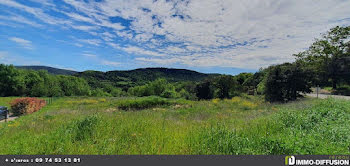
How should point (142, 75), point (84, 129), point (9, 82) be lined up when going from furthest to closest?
point (142, 75) < point (9, 82) < point (84, 129)

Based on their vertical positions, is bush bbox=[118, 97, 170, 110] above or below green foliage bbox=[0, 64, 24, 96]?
below

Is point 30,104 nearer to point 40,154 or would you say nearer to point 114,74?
point 40,154

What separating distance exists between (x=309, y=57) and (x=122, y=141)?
4550 cm

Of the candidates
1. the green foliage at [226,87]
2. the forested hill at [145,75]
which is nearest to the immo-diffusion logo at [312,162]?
the green foliage at [226,87]

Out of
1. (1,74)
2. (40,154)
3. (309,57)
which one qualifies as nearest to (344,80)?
(309,57)

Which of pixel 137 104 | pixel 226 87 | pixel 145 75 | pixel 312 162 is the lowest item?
pixel 137 104

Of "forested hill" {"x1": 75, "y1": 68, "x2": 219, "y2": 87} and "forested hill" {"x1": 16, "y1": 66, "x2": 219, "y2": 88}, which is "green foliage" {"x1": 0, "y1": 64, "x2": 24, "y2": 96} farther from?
"forested hill" {"x1": 75, "y1": 68, "x2": 219, "y2": 87}

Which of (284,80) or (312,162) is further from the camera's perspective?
(284,80)

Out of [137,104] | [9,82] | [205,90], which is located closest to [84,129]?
[137,104]

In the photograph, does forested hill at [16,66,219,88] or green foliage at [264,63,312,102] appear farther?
forested hill at [16,66,219,88]

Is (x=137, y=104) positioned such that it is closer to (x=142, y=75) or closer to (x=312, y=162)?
(x=312, y=162)

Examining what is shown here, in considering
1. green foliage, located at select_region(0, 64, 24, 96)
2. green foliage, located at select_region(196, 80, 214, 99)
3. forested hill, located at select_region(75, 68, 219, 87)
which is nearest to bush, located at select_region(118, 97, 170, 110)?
green foliage, located at select_region(196, 80, 214, 99)

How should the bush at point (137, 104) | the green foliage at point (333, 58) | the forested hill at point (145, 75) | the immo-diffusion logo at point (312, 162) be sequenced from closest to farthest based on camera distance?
the immo-diffusion logo at point (312, 162), the bush at point (137, 104), the green foliage at point (333, 58), the forested hill at point (145, 75)

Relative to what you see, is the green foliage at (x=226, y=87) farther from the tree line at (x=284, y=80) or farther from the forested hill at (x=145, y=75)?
the forested hill at (x=145, y=75)
